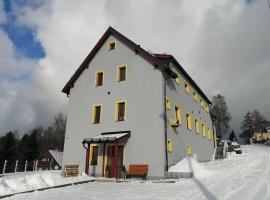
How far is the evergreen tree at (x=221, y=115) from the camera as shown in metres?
58.6

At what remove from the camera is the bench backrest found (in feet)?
54.9

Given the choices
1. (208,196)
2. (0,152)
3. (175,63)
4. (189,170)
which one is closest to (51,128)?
(0,152)

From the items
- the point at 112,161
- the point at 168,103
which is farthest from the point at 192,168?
the point at 112,161

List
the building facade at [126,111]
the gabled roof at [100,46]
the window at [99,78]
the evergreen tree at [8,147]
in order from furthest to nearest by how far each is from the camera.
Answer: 1. the evergreen tree at [8,147]
2. the window at [99,78]
3. the gabled roof at [100,46]
4. the building facade at [126,111]

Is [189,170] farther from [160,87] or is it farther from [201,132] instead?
[201,132]

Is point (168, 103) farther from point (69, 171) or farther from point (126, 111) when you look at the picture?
point (69, 171)

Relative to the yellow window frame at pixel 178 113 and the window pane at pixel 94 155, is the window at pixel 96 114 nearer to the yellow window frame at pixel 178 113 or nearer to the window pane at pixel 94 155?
the window pane at pixel 94 155

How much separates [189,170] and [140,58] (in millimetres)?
9892

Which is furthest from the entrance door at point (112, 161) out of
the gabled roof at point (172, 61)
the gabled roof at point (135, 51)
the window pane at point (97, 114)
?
the gabled roof at point (172, 61)

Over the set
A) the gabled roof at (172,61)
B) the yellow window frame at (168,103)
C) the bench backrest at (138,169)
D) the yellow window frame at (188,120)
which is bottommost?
the bench backrest at (138,169)

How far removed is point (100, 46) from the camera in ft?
76.2

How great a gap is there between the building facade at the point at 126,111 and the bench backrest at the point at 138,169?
36cm

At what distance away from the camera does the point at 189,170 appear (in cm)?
1600

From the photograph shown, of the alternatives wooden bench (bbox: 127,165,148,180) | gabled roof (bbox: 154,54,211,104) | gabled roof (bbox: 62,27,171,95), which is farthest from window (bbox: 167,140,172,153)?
gabled roof (bbox: 154,54,211,104)
